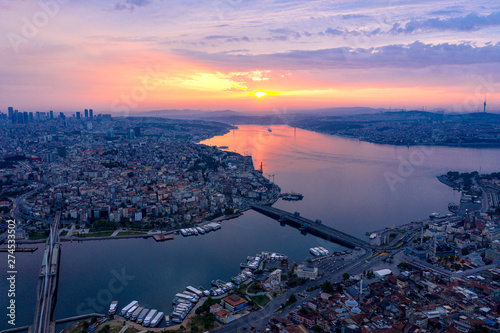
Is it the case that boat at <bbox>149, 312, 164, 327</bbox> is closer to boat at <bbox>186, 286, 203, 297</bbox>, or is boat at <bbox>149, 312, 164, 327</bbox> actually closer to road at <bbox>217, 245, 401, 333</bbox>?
boat at <bbox>186, 286, 203, 297</bbox>

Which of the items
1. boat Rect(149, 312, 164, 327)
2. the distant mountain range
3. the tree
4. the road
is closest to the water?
boat Rect(149, 312, 164, 327)

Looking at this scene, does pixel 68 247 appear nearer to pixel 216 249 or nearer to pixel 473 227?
pixel 216 249

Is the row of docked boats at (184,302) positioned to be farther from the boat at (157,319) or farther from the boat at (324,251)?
the boat at (324,251)

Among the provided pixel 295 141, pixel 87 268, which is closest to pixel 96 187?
pixel 87 268

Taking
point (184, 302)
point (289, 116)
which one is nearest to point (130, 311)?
point (184, 302)

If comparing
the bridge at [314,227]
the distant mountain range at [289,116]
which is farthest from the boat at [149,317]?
the distant mountain range at [289,116]

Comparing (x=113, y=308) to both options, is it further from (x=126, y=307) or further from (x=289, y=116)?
(x=289, y=116)
